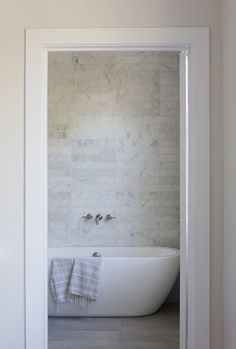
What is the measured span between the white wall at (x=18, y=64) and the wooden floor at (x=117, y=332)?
108 cm

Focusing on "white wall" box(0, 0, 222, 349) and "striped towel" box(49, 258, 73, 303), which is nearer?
"white wall" box(0, 0, 222, 349)

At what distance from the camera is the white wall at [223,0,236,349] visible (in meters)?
1.98

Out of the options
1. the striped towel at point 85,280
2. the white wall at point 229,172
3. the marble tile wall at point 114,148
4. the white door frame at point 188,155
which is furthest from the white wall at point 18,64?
the marble tile wall at point 114,148

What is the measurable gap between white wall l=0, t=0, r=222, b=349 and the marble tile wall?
6.91 ft

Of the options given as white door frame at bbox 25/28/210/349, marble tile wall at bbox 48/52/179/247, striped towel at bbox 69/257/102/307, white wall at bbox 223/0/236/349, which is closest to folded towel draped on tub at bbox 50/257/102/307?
striped towel at bbox 69/257/102/307

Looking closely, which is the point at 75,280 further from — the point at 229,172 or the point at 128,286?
the point at 229,172

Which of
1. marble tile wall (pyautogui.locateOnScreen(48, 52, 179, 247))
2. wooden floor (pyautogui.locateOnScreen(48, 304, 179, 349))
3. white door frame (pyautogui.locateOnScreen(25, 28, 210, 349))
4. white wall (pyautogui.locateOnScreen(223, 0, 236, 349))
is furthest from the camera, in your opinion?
marble tile wall (pyautogui.locateOnScreen(48, 52, 179, 247))

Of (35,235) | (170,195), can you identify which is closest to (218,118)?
(35,235)

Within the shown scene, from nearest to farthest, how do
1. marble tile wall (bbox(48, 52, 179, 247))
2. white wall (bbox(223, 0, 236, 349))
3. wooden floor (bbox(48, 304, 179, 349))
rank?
white wall (bbox(223, 0, 236, 349)) → wooden floor (bbox(48, 304, 179, 349)) → marble tile wall (bbox(48, 52, 179, 247))

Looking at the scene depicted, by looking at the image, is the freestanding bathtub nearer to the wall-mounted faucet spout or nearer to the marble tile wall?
the marble tile wall

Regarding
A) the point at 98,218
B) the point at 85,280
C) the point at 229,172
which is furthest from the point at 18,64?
the point at 98,218

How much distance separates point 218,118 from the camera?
7.30 feet

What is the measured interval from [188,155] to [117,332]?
1.91 metres

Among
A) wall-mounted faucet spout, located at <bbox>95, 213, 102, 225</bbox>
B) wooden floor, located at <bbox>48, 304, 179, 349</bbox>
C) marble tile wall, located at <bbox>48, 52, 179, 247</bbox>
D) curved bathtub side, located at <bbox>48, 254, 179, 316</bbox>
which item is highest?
marble tile wall, located at <bbox>48, 52, 179, 247</bbox>
